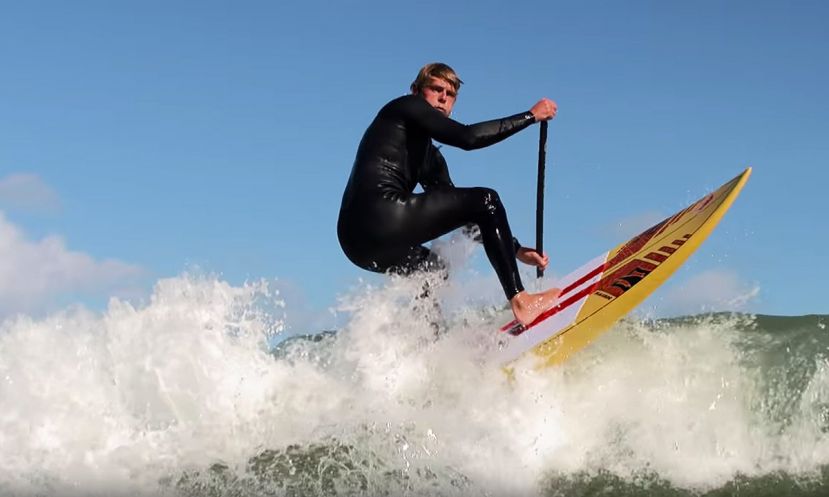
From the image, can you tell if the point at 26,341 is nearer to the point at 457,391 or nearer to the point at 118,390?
the point at 118,390

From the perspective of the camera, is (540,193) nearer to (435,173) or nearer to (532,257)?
(532,257)

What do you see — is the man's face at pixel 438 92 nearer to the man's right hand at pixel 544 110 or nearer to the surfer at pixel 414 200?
the surfer at pixel 414 200

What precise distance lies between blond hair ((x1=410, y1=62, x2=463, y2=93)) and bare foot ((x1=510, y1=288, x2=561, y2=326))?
1.36 m

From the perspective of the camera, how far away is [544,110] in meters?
4.86

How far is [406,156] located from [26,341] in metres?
2.75

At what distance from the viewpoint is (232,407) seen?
4816 mm

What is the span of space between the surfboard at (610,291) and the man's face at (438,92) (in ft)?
4.72

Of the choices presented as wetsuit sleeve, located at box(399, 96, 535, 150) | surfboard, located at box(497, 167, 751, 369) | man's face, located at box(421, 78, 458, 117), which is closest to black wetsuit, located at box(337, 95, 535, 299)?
wetsuit sleeve, located at box(399, 96, 535, 150)

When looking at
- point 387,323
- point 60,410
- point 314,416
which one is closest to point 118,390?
A: point 60,410

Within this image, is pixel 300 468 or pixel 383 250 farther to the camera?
pixel 383 250

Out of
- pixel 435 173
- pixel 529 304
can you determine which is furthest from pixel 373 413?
pixel 435 173

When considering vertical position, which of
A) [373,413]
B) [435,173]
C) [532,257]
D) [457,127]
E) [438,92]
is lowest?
[373,413]

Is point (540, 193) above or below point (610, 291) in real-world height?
above

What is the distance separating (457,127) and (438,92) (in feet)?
1.48
